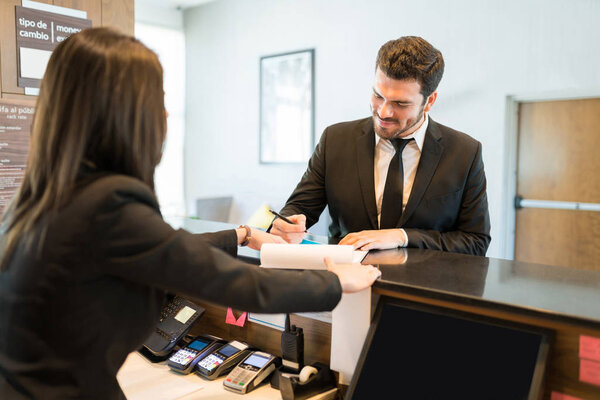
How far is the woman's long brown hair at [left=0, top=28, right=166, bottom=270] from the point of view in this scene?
82 centimetres

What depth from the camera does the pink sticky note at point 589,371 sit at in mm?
937

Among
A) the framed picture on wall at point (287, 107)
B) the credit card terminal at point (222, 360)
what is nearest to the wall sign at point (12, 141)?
the credit card terminal at point (222, 360)

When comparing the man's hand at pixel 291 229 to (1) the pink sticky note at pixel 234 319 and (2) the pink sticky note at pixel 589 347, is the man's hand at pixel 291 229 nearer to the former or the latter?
(1) the pink sticky note at pixel 234 319

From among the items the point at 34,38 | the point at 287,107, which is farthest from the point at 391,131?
the point at 287,107

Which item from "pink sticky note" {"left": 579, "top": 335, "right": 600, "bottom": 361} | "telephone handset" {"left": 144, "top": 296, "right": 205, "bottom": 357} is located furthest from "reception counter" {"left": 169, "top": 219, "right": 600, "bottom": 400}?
"telephone handset" {"left": 144, "top": 296, "right": 205, "bottom": 357}

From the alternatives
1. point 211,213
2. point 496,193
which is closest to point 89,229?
point 496,193

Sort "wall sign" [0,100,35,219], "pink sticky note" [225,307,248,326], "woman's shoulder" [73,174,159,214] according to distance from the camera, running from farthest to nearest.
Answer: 1. "wall sign" [0,100,35,219]
2. "pink sticky note" [225,307,248,326]
3. "woman's shoulder" [73,174,159,214]

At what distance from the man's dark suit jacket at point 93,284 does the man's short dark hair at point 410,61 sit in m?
1.00

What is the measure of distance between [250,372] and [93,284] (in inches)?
25.4

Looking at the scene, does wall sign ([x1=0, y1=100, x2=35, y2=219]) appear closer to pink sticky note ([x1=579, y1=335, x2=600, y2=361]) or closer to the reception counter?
the reception counter

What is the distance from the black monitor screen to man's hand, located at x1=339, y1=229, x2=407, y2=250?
252 mm

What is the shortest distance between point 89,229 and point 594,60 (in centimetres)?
359

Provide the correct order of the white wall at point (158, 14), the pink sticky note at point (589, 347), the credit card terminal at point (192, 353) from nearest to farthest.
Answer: the pink sticky note at point (589, 347) → the credit card terminal at point (192, 353) → the white wall at point (158, 14)

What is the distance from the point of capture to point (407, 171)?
177cm
